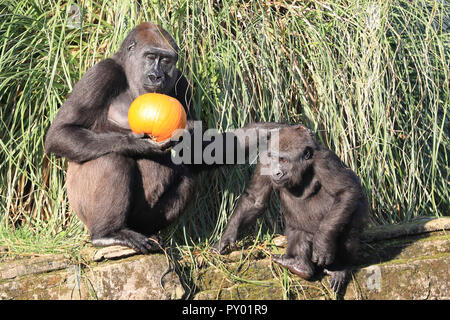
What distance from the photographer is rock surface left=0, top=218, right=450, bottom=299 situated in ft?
12.0

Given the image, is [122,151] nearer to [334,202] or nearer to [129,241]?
[129,241]

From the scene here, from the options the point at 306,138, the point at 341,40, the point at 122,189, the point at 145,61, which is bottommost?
the point at 122,189

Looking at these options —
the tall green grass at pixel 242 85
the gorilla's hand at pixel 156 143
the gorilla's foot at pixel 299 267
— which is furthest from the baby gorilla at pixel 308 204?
the gorilla's hand at pixel 156 143

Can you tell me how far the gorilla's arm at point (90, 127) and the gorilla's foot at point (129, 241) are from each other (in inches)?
20.3

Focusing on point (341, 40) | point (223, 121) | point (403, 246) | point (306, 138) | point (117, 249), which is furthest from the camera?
point (341, 40)

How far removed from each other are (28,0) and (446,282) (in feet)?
13.1

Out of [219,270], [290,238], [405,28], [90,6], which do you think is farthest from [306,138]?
[90,6]

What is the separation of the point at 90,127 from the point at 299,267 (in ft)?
5.44

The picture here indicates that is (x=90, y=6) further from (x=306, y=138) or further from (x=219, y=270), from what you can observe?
(x=219, y=270)

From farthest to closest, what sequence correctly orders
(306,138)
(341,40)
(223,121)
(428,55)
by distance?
(428,55), (341,40), (223,121), (306,138)

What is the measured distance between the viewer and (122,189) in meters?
3.99

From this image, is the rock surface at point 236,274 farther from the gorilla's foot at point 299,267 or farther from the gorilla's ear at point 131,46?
the gorilla's ear at point 131,46

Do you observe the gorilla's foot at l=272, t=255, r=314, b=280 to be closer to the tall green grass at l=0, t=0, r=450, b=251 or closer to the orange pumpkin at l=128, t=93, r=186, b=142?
the tall green grass at l=0, t=0, r=450, b=251

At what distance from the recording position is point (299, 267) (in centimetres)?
404
